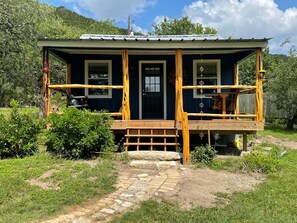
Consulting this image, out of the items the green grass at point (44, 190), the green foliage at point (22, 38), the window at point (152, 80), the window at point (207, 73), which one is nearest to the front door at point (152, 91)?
the window at point (152, 80)

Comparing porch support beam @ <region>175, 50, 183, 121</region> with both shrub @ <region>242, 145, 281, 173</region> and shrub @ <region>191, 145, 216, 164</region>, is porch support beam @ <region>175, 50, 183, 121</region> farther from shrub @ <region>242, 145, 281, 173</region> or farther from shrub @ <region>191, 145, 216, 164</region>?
shrub @ <region>242, 145, 281, 173</region>

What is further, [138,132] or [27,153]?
[138,132]

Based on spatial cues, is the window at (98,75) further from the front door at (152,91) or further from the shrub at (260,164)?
the shrub at (260,164)

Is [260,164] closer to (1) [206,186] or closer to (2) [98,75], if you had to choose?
(1) [206,186]

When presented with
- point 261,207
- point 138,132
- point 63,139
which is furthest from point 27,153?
point 261,207

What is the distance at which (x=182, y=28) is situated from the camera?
36062mm

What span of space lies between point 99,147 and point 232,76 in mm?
5597

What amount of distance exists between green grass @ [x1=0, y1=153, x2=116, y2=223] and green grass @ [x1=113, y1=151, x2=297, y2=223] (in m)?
1.02

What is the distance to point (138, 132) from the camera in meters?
8.21

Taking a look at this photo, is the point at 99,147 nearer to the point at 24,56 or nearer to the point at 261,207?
the point at 261,207

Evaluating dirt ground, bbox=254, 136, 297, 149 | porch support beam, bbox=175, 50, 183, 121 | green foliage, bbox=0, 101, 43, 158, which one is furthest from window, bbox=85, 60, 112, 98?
dirt ground, bbox=254, 136, 297, 149

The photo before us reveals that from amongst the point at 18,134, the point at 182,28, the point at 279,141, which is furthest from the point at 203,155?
the point at 182,28

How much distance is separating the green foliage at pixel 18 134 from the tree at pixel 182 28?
1184 inches

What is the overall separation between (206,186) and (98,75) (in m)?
6.36
